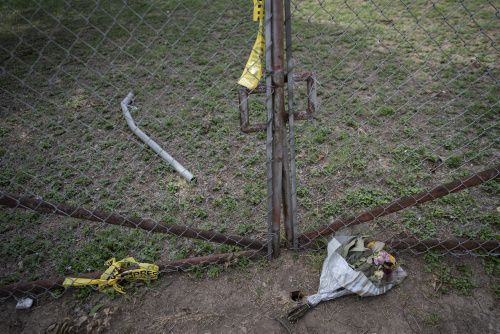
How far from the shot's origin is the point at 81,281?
2301 millimetres

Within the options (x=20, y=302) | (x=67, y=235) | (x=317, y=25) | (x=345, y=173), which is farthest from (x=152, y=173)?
(x=317, y=25)

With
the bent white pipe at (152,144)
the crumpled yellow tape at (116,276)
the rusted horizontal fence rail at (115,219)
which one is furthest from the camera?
the bent white pipe at (152,144)

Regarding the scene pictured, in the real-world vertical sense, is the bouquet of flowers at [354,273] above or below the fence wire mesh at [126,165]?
above

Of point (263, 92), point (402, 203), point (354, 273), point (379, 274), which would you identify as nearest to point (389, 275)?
point (379, 274)

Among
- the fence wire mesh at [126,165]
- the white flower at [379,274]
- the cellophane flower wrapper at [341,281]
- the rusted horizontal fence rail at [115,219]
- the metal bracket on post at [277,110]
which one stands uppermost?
the metal bracket on post at [277,110]

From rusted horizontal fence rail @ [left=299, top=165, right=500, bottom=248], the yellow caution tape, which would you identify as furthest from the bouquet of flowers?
the yellow caution tape

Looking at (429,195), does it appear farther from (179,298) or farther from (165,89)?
(165,89)

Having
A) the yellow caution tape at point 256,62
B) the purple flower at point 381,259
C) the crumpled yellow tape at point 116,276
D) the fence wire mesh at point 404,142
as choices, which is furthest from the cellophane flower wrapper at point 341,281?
the yellow caution tape at point 256,62

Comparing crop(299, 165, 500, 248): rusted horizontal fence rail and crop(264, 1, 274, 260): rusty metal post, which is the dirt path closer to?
crop(299, 165, 500, 248): rusted horizontal fence rail

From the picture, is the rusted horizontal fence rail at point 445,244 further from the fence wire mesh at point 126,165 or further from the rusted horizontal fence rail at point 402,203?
the fence wire mesh at point 126,165

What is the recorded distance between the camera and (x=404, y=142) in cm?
341

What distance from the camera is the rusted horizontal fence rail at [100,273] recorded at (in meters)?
2.27

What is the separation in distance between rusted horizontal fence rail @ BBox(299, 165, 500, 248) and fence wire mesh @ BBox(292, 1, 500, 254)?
0.02 metres

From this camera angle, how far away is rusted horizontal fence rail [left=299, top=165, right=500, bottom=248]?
7.20ft
